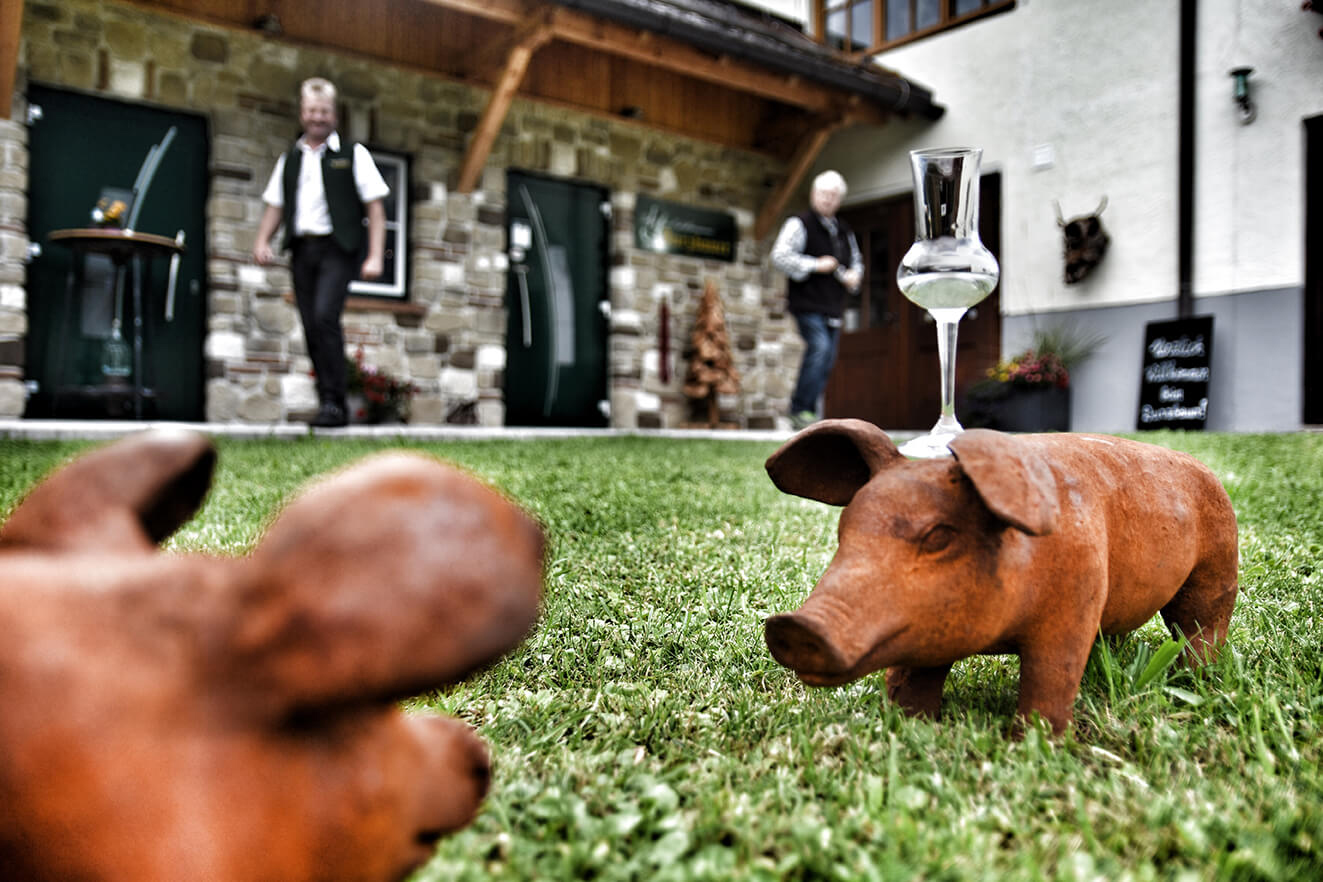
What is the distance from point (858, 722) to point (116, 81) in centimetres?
731

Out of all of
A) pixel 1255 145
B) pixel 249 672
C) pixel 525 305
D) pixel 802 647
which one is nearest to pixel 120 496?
pixel 249 672

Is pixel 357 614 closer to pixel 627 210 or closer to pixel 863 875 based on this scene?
pixel 863 875

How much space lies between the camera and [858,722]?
111cm

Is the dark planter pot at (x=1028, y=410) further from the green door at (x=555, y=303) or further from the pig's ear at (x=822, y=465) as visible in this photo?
the pig's ear at (x=822, y=465)

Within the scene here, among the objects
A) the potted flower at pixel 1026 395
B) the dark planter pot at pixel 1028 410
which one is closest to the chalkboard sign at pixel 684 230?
the potted flower at pixel 1026 395

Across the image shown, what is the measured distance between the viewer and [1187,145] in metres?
7.36

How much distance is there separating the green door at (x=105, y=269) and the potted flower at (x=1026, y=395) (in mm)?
6052

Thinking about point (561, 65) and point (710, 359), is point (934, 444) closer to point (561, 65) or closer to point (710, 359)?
point (710, 359)

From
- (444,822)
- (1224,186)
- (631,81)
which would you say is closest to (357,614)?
(444,822)

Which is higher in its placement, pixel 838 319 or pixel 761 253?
pixel 761 253

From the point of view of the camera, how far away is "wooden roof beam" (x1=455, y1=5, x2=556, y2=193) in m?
6.74

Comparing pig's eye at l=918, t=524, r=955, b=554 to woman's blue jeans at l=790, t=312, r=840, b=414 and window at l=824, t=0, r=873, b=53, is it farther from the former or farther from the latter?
window at l=824, t=0, r=873, b=53

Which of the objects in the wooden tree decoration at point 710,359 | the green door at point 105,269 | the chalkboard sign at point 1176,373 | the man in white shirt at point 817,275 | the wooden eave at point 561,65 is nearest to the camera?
the green door at point 105,269

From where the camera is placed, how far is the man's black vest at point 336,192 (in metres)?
5.05
